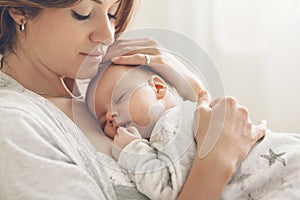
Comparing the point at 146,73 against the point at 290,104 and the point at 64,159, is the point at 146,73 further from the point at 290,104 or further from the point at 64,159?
the point at 290,104

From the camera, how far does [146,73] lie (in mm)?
1181

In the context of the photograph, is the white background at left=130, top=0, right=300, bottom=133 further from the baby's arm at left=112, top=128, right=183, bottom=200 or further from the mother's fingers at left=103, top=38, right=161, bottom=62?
the baby's arm at left=112, top=128, right=183, bottom=200

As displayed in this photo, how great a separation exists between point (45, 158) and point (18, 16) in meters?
0.33

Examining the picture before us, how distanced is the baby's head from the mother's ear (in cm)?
20

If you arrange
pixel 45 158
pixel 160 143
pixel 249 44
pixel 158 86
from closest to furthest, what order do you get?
pixel 45 158 → pixel 160 143 → pixel 158 86 → pixel 249 44

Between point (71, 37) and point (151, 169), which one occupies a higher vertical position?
point (71, 37)

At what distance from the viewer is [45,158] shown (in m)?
0.89

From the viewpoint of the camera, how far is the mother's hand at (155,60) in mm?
1186

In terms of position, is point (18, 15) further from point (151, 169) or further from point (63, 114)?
point (151, 169)

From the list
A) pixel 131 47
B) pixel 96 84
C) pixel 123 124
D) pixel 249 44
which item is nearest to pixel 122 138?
pixel 123 124

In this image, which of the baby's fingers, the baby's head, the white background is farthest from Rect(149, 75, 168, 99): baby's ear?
the white background

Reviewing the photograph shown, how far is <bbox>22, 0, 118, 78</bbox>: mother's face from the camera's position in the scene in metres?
1.05

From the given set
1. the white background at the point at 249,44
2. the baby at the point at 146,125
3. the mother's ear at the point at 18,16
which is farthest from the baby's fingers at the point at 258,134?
the white background at the point at 249,44

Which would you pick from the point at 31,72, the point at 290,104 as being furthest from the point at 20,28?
the point at 290,104
